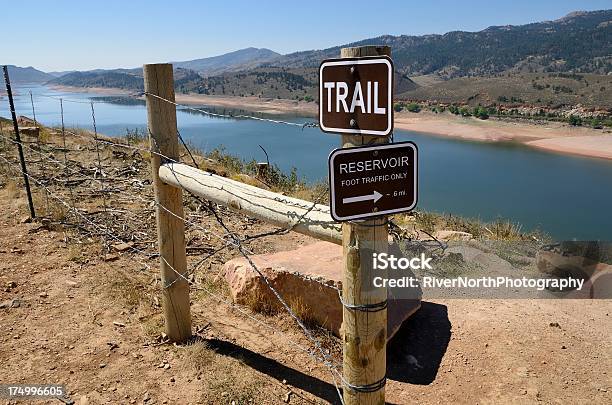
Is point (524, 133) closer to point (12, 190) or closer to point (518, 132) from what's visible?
point (518, 132)

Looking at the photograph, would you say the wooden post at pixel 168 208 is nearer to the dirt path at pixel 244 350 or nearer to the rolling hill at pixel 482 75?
the dirt path at pixel 244 350

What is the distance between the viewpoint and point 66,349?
341 centimetres

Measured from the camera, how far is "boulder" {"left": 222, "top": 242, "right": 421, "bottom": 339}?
3826 millimetres

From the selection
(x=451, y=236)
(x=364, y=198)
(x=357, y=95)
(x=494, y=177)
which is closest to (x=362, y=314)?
(x=364, y=198)

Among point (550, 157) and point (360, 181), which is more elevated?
point (360, 181)

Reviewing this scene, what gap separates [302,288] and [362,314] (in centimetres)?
210

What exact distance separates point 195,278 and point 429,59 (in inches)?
6195

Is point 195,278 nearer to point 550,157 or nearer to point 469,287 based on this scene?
point 469,287

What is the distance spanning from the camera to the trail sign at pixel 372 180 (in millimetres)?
1597

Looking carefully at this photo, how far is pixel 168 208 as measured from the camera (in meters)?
3.27

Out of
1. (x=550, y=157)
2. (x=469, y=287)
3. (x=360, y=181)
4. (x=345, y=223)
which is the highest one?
(x=360, y=181)

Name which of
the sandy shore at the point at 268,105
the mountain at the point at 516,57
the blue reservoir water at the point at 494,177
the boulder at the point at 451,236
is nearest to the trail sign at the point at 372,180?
the boulder at the point at 451,236

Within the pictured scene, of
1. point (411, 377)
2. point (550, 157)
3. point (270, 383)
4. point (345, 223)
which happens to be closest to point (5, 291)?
point (270, 383)

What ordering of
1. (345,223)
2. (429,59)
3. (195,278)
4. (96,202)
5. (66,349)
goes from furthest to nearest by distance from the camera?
(429,59) < (96,202) < (195,278) < (66,349) < (345,223)
